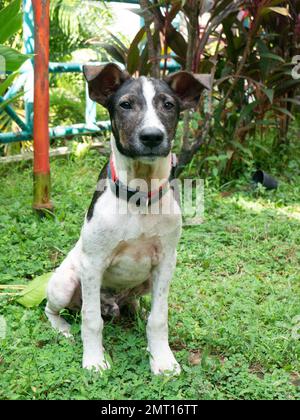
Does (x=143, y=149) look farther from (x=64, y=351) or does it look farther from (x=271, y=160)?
(x=271, y=160)

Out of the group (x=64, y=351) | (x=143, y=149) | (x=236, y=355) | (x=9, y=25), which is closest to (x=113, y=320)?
(x=64, y=351)

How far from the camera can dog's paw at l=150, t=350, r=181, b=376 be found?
2.92 meters

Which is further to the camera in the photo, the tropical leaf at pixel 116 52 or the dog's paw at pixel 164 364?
the tropical leaf at pixel 116 52

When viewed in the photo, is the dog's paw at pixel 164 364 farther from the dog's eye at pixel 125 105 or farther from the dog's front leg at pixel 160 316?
the dog's eye at pixel 125 105

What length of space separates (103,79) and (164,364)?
56.6 inches

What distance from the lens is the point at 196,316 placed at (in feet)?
11.6

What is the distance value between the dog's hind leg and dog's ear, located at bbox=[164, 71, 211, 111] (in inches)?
42.9

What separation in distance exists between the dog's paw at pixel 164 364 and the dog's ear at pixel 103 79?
51.5 inches

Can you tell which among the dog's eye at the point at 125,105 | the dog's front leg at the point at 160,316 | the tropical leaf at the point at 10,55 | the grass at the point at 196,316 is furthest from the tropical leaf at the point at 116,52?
the dog's front leg at the point at 160,316

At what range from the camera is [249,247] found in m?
4.68

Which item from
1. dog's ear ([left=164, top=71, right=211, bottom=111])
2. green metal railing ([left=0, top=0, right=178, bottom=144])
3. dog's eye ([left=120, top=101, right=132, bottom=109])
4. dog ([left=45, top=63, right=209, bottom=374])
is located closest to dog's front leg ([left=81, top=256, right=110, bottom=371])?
dog ([left=45, top=63, right=209, bottom=374])

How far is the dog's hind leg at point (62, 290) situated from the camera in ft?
10.7

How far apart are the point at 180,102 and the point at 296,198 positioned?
3152 millimetres

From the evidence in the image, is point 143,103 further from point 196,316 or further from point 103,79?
point 196,316
